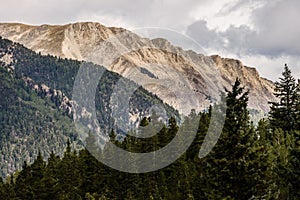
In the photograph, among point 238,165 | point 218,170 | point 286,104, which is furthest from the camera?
point 286,104

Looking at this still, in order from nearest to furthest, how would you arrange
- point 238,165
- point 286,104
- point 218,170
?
1. point 238,165
2. point 218,170
3. point 286,104

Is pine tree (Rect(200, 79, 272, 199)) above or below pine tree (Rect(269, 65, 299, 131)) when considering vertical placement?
below

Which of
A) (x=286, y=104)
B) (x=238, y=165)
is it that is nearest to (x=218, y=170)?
(x=238, y=165)

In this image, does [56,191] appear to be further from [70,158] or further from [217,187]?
[217,187]

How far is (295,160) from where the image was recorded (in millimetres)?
36281

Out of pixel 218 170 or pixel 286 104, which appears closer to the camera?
pixel 218 170

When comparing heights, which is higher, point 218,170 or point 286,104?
point 286,104

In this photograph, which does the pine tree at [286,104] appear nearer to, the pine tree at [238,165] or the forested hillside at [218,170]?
the forested hillside at [218,170]

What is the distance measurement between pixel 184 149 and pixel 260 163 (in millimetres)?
31172

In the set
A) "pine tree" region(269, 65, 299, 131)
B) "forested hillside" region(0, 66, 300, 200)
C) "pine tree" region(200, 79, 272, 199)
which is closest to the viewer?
"pine tree" region(200, 79, 272, 199)

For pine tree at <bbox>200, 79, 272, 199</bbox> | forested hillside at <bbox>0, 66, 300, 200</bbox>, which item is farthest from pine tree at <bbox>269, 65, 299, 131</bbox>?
pine tree at <bbox>200, 79, 272, 199</bbox>

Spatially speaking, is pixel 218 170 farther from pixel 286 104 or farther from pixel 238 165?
pixel 286 104

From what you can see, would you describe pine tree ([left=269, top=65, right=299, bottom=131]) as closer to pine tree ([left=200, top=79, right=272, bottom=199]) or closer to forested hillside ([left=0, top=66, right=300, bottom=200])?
forested hillside ([left=0, top=66, right=300, bottom=200])

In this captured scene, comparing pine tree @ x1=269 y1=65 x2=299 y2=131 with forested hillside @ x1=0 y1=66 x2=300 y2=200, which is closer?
forested hillside @ x1=0 y1=66 x2=300 y2=200
